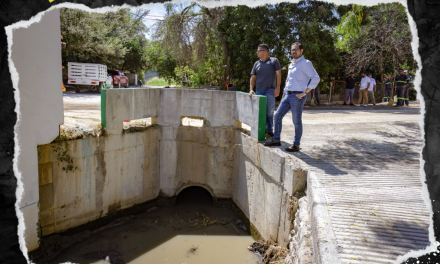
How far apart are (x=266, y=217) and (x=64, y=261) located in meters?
4.11

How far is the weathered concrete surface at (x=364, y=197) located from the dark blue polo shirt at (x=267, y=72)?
4.30 ft

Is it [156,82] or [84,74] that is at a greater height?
[156,82]

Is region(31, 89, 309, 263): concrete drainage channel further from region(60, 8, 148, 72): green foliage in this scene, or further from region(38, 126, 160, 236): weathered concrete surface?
region(60, 8, 148, 72): green foliage

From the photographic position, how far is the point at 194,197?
9.62 metres

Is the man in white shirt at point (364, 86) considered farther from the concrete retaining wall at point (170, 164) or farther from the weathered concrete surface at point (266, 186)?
the weathered concrete surface at point (266, 186)

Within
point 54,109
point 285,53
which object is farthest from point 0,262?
point 285,53

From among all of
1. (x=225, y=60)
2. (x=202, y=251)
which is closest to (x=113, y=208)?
(x=202, y=251)

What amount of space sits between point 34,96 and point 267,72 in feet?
15.0

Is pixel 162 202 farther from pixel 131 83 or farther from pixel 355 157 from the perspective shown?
pixel 131 83

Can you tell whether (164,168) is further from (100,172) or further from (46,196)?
(46,196)

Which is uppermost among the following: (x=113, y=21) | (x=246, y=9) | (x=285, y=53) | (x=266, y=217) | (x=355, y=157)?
(x=113, y=21)

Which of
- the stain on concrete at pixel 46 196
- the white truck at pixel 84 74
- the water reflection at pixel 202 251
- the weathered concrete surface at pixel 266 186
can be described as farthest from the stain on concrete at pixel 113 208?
the white truck at pixel 84 74

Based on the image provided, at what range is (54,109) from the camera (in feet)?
20.6

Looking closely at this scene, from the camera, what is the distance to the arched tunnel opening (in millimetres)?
9281
